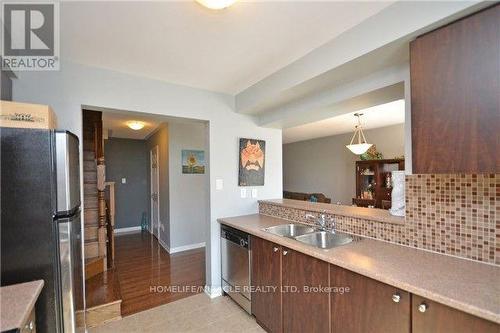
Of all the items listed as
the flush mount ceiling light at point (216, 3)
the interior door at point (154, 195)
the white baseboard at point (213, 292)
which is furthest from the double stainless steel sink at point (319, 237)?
the interior door at point (154, 195)

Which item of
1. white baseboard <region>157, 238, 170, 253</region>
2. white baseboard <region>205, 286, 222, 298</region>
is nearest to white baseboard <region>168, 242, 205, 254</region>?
white baseboard <region>157, 238, 170, 253</region>

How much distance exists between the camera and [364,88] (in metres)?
1.99

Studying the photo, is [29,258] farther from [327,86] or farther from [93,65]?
[327,86]

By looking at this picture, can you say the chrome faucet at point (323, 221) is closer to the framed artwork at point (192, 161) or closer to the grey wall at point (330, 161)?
the framed artwork at point (192, 161)

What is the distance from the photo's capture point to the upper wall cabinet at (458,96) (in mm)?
1104

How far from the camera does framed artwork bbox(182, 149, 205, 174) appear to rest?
451 centimetres

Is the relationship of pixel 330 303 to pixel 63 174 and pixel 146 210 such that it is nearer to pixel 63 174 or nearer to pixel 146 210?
pixel 63 174

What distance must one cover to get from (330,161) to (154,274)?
5011mm

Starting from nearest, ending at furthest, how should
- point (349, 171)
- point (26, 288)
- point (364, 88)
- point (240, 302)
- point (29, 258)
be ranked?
point (26, 288) < point (29, 258) < point (364, 88) < point (240, 302) < point (349, 171)

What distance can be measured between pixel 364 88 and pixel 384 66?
0.23 meters

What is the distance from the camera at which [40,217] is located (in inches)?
55.4

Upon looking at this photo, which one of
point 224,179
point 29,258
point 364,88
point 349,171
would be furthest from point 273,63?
point 349,171

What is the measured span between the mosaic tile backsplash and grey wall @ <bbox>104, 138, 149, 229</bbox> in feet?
19.2

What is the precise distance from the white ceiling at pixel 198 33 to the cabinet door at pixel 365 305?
62.5 inches
